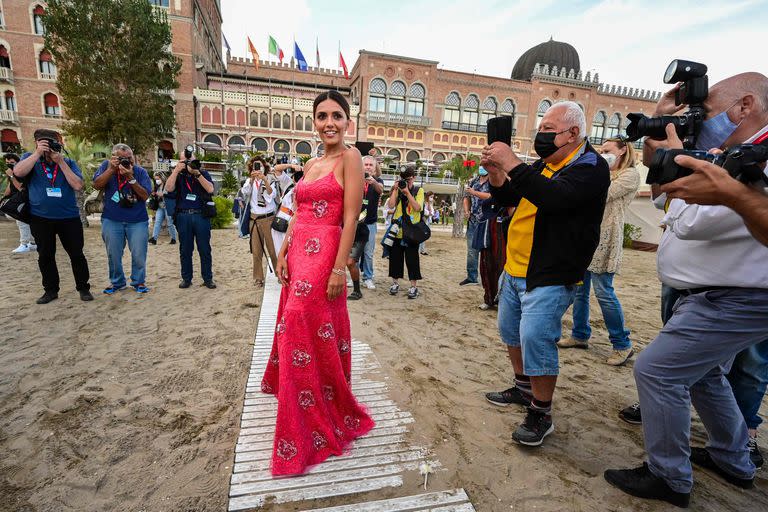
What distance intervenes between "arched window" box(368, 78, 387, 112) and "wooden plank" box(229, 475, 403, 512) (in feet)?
145

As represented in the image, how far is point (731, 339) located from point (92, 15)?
32403mm

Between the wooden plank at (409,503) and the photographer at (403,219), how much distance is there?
4172 mm

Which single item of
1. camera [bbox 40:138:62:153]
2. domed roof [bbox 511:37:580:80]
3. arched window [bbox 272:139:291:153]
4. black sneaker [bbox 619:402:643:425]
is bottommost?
black sneaker [bbox 619:402:643:425]

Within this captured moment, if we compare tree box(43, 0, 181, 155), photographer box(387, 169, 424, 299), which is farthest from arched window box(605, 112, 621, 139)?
photographer box(387, 169, 424, 299)

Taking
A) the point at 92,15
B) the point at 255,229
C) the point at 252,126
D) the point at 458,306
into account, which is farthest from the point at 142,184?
the point at 252,126

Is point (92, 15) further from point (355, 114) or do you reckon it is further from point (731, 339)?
point (731, 339)

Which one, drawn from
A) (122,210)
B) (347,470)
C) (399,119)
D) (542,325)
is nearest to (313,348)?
(347,470)

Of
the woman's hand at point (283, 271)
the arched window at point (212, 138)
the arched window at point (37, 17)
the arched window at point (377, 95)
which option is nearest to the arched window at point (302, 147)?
the arched window at point (212, 138)

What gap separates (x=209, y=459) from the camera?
2.32 m

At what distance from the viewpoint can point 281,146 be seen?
131 ft

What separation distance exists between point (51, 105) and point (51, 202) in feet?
125

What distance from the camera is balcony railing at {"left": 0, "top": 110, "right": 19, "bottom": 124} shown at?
30.3 metres

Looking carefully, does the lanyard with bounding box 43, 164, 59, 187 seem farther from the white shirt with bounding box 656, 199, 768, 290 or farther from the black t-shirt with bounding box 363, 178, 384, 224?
the white shirt with bounding box 656, 199, 768, 290

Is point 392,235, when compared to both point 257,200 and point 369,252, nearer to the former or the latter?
point 369,252
